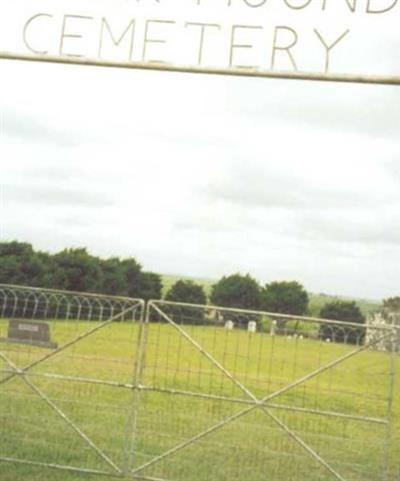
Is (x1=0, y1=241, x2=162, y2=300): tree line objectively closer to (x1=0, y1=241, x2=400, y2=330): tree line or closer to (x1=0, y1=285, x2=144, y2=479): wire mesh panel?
(x1=0, y1=241, x2=400, y2=330): tree line

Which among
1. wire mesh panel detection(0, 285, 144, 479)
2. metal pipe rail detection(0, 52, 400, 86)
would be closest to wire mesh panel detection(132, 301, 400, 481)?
wire mesh panel detection(0, 285, 144, 479)

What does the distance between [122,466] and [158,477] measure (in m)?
0.46

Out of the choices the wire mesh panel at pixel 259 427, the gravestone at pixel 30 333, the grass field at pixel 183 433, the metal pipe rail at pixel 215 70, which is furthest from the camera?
the grass field at pixel 183 433

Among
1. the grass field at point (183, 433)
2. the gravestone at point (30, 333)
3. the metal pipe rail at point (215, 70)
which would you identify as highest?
the metal pipe rail at point (215, 70)

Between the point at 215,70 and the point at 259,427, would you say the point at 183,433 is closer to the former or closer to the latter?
the point at 259,427

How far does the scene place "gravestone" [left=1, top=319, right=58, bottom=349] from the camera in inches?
345

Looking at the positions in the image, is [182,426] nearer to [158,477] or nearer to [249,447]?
[249,447]

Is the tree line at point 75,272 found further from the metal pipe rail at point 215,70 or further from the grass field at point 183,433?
the metal pipe rail at point 215,70

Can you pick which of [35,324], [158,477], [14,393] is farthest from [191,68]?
[14,393]

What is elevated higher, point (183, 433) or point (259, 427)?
point (259, 427)

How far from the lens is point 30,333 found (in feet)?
29.2

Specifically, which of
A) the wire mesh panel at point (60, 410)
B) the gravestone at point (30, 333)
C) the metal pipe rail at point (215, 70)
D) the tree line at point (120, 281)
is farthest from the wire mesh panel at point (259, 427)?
the tree line at point (120, 281)

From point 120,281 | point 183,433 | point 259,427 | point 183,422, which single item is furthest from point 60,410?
point 120,281

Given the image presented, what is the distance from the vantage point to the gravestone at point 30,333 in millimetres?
8773
